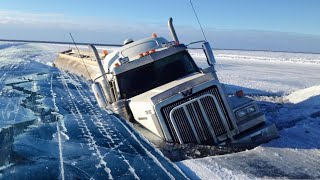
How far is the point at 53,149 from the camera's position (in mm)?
9164

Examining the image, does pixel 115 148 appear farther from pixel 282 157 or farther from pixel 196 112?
pixel 282 157

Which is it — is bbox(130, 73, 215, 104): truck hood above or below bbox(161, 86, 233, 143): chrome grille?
above

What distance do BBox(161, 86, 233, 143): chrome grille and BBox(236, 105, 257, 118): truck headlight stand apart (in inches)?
12.0

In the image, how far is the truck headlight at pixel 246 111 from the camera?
868cm

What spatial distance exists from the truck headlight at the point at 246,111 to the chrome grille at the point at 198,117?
0.31 metres

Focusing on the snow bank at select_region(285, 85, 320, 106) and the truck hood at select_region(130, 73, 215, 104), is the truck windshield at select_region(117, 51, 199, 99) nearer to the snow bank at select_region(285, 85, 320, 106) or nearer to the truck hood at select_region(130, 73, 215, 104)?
the truck hood at select_region(130, 73, 215, 104)

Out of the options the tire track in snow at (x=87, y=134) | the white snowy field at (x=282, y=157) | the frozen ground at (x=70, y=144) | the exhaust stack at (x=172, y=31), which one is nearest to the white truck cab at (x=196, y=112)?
the white snowy field at (x=282, y=157)

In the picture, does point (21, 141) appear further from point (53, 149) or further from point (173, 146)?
point (173, 146)

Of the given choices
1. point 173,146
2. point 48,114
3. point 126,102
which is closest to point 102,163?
point 173,146

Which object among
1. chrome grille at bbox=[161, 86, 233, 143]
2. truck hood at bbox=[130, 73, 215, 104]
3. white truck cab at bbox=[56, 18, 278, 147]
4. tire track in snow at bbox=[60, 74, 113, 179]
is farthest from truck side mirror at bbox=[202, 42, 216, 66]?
tire track in snow at bbox=[60, 74, 113, 179]

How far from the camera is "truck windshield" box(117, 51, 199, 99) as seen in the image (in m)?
9.96

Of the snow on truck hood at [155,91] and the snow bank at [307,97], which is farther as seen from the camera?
the snow bank at [307,97]

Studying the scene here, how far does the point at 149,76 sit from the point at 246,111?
2.53 meters

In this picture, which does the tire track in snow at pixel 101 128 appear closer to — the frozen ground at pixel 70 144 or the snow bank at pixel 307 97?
the frozen ground at pixel 70 144
